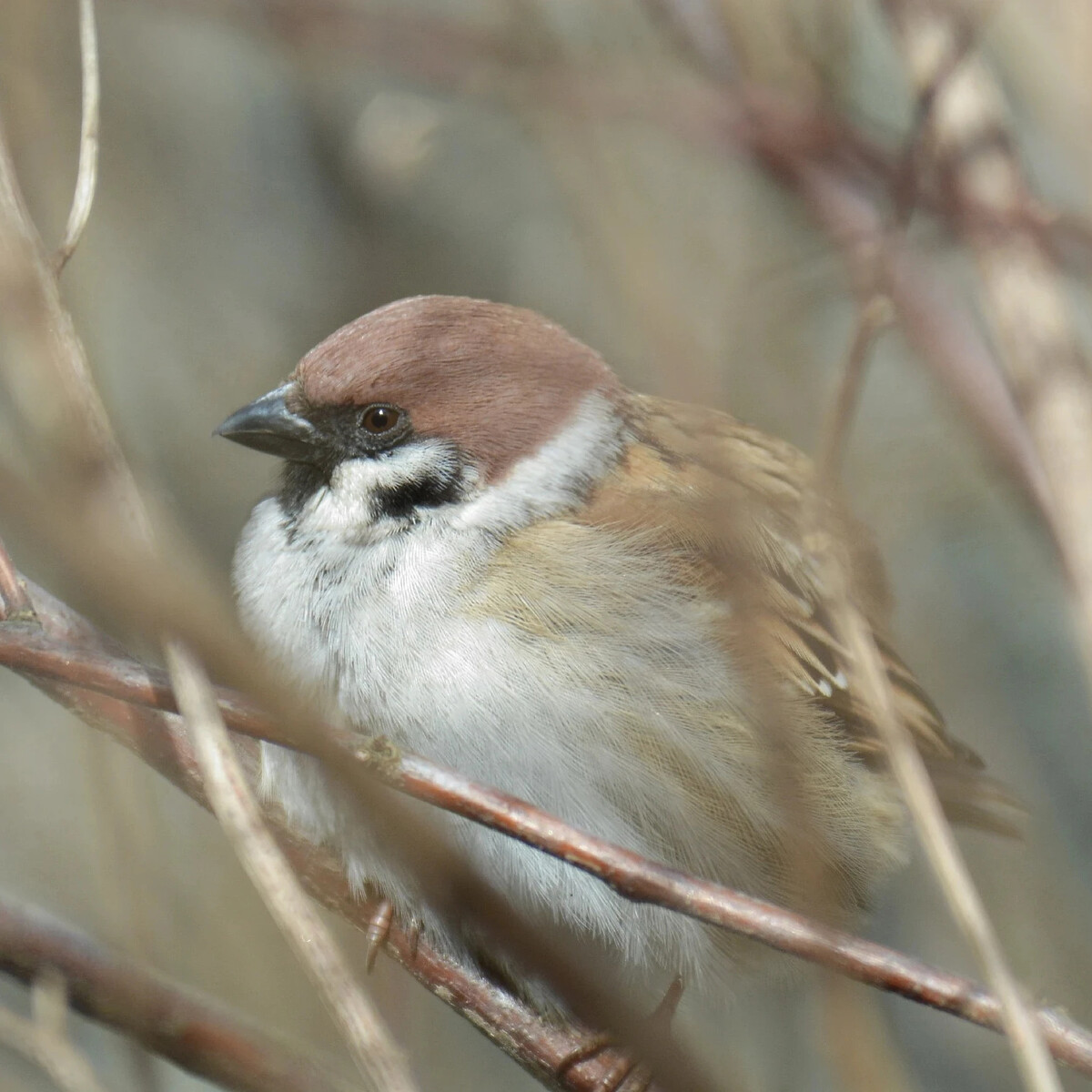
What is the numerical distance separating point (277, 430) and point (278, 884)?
133 cm

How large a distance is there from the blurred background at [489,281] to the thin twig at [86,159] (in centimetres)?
78

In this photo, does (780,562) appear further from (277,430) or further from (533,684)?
(277,430)

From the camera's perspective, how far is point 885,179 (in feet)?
9.88

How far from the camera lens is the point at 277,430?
8.47 feet

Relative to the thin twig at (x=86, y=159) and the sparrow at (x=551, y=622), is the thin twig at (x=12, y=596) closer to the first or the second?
the thin twig at (x=86, y=159)

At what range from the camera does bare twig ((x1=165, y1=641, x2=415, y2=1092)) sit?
1358mm

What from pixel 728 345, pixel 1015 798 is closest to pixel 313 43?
pixel 728 345

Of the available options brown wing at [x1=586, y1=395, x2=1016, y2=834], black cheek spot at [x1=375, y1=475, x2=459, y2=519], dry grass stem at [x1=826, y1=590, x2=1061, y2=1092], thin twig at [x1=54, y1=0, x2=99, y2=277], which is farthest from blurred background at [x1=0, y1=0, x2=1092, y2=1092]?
dry grass stem at [x1=826, y1=590, x2=1061, y2=1092]

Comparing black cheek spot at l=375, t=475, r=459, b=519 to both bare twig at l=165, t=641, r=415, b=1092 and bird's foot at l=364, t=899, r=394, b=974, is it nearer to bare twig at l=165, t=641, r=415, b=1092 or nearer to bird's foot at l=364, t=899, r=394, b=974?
bird's foot at l=364, t=899, r=394, b=974

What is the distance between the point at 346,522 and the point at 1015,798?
1.55 m

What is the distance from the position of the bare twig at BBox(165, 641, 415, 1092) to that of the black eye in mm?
1203

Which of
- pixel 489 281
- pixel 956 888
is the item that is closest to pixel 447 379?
pixel 956 888

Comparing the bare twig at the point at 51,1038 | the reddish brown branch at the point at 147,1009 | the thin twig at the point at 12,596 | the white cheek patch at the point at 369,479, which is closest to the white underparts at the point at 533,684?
the white cheek patch at the point at 369,479

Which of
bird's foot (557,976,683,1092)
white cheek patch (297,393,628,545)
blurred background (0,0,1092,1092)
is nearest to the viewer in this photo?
bird's foot (557,976,683,1092)
